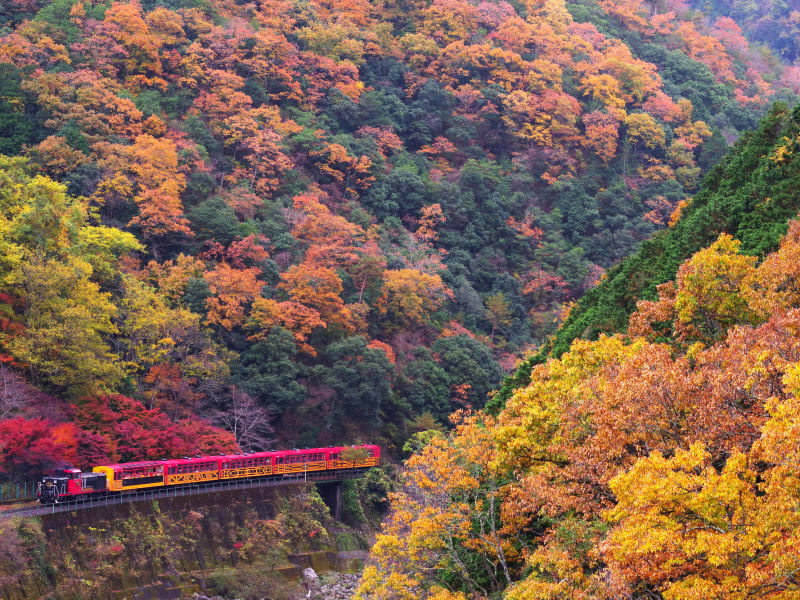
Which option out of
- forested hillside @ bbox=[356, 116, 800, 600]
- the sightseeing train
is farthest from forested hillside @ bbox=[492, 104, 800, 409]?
the sightseeing train

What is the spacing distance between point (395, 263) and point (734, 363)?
3528 cm

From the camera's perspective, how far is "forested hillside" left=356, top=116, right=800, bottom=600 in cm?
1158

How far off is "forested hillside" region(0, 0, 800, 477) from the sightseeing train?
51.8 inches

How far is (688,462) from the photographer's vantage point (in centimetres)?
1244

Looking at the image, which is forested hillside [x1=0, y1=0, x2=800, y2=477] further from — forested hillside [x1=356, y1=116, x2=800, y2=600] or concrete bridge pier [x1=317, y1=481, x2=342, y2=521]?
forested hillside [x1=356, y1=116, x2=800, y2=600]

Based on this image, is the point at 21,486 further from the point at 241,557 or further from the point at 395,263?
the point at 395,263

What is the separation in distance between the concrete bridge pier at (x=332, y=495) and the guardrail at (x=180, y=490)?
0.52 meters

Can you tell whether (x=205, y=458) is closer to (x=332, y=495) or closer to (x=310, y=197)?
(x=332, y=495)

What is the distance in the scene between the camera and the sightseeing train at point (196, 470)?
98.4ft

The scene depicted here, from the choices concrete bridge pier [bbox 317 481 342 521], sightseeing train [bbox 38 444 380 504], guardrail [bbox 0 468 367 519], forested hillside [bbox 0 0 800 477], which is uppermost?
forested hillside [bbox 0 0 800 477]

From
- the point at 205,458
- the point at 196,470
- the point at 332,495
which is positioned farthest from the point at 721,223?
the point at 332,495

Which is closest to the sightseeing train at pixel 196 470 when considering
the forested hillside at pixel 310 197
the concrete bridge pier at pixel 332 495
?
the concrete bridge pier at pixel 332 495

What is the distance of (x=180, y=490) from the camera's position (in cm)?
3372

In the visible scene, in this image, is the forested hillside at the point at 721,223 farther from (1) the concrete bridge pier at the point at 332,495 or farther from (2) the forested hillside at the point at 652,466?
(1) the concrete bridge pier at the point at 332,495
